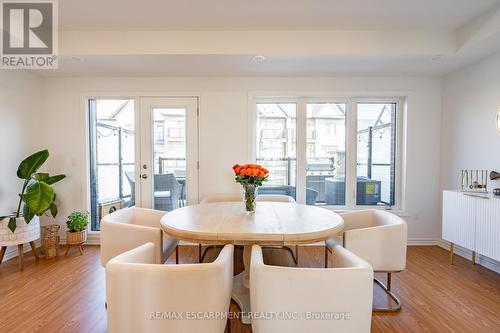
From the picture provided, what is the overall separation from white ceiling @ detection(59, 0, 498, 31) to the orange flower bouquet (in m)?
1.50

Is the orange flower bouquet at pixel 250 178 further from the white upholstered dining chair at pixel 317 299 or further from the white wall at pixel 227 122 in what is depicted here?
the white wall at pixel 227 122

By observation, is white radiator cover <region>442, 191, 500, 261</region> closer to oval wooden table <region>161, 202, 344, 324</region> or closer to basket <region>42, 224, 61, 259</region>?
oval wooden table <region>161, 202, 344, 324</region>

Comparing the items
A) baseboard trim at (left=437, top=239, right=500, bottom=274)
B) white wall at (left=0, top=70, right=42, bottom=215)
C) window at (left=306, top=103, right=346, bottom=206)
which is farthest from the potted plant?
baseboard trim at (left=437, top=239, right=500, bottom=274)

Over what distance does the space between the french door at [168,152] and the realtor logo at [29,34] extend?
115 centimetres

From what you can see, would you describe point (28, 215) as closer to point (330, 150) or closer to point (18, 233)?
point (18, 233)

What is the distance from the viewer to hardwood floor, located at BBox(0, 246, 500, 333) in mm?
1875

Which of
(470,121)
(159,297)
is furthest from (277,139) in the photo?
(159,297)

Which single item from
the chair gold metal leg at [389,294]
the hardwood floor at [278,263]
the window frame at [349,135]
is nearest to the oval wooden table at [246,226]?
the hardwood floor at [278,263]

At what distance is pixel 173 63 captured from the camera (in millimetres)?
3002

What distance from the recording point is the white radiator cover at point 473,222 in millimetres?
2439

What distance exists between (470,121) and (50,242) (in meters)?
5.42

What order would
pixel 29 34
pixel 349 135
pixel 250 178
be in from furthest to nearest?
pixel 349 135 → pixel 29 34 → pixel 250 178

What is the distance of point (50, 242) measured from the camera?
122 inches

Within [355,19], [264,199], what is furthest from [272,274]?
[355,19]
